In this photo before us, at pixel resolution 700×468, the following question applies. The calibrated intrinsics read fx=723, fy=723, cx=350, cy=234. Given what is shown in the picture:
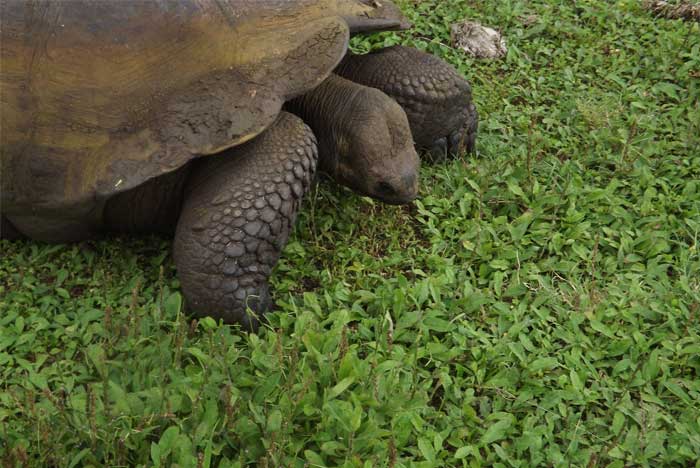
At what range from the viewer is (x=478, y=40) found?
15.0 feet

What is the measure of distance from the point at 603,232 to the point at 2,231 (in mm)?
2691

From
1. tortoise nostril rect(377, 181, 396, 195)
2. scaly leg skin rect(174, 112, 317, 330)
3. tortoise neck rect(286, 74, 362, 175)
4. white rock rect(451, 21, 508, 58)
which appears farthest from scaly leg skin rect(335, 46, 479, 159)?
white rock rect(451, 21, 508, 58)

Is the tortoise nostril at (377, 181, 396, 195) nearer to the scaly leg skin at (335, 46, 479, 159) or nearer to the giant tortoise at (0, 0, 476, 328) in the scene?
the giant tortoise at (0, 0, 476, 328)

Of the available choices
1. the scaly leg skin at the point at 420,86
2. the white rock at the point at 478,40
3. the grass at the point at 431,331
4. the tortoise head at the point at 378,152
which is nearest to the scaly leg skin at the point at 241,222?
the grass at the point at 431,331

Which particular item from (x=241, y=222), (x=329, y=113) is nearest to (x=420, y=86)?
(x=329, y=113)

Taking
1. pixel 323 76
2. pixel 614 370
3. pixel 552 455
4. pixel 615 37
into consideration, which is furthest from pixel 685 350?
pixel 615 37

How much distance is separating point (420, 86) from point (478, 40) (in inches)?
52.2

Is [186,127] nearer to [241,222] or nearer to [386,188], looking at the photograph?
[241,222]

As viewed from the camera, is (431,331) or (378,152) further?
(378,152)

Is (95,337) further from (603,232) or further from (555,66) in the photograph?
(555,66)

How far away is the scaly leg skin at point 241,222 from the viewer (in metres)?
2.69

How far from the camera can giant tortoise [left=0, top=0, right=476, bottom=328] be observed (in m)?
2.54

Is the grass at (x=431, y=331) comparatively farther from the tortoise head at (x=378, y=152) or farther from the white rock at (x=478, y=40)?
the white rock at (x=478, y=40)

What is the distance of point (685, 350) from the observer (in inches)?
107
